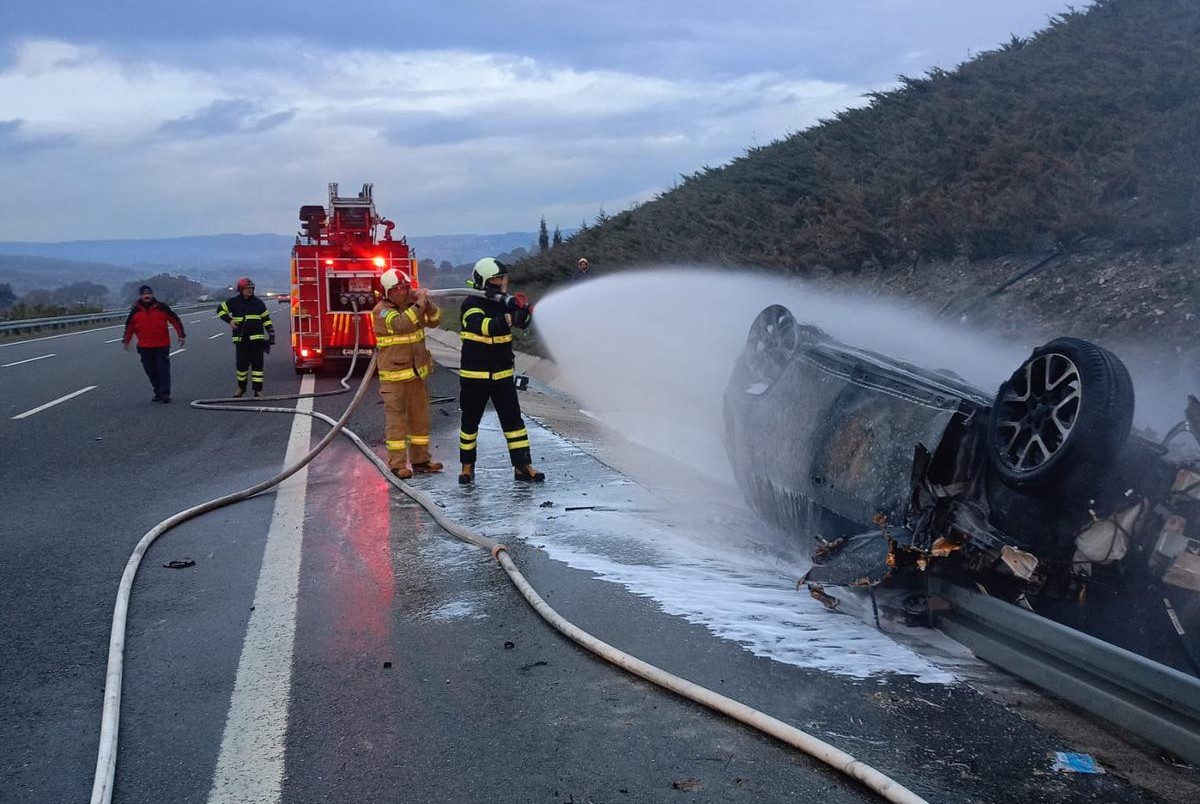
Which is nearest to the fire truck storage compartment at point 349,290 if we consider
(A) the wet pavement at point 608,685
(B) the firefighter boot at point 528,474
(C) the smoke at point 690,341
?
(C) the smoke at point 690,341

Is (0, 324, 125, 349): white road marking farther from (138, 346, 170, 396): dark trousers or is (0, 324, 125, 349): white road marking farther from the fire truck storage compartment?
(138, 346, 170, 396): dark trousers

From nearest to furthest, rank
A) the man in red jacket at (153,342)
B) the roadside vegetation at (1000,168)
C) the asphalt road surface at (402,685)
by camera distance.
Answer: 1. the asphalt road surface at (402,685)
2. the roadside vegetation at (1000,168)
3. the man in red jacket at (153,342)

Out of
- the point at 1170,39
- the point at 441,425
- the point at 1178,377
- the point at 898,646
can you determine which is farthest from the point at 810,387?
the point at 1170,39

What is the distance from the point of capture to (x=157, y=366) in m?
13.2

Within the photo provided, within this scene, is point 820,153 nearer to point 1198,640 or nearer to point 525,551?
point 525,551

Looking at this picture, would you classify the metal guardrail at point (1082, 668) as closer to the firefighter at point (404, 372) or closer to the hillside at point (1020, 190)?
the firefighter at point (404, 372)

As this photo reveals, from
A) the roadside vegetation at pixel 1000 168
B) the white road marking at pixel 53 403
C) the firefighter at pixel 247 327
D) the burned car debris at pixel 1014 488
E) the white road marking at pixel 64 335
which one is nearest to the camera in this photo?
the burned car debris at pixel 1014 488

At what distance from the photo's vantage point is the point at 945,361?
852cm

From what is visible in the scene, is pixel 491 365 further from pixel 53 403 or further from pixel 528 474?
pixel 53 403

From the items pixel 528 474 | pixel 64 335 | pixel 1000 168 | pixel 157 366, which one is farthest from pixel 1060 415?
pixel 64 335

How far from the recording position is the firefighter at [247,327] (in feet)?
44.7

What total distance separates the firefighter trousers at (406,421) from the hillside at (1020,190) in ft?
20.7

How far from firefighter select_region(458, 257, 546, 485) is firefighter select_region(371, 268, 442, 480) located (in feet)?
1.80

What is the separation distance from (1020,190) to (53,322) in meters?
31.5
